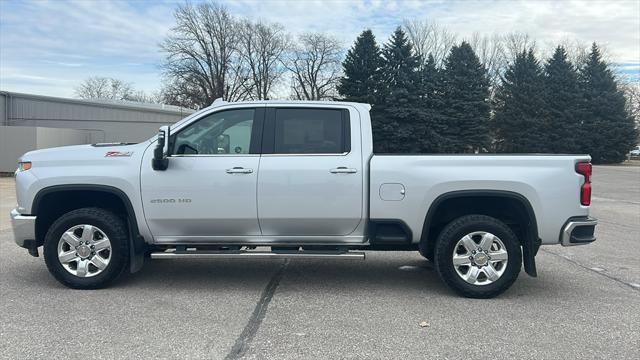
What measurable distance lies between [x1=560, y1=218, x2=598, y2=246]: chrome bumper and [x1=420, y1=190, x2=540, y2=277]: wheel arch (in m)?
0.27

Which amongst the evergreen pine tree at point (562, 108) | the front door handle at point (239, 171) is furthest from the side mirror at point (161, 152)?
the evergreen pine tree at point (562, 108)

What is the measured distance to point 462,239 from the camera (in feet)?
17.7

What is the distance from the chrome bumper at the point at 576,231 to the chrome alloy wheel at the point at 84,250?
4.65 meters

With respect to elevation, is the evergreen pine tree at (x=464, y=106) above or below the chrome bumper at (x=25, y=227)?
above

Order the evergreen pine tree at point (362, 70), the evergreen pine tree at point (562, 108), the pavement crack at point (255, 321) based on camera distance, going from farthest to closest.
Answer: the evergreen pine tree at point (562, 108) → the evergreen pine tree at point (362, 70) → the pavement crack at point (255, 321)

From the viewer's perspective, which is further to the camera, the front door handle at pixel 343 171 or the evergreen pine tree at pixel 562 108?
the evergreen pine tree at pixel 562 108

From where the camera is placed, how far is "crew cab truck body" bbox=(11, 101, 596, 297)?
211 inches

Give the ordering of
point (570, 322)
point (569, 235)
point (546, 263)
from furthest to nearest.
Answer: point (546, 263)
point (569, 235)
point (570, 322)

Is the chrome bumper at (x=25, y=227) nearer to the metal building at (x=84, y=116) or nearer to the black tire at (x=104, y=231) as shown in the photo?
the black tire at (x=104, y=231)

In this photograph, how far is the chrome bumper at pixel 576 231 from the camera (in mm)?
5328

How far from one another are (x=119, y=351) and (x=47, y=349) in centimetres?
54

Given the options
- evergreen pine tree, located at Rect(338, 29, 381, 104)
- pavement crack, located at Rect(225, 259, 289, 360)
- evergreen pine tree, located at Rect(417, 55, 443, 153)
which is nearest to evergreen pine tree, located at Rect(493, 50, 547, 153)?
evergreen pine tree, located at Rect(417, 55, 443, 153)

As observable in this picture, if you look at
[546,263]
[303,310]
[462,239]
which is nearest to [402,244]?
[462,239]

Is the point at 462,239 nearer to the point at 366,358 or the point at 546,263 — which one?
the point at 366,358
